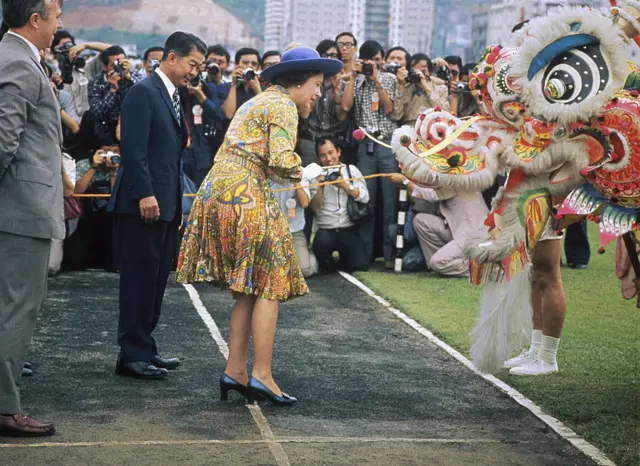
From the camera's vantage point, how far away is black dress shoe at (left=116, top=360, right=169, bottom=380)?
21.0ft

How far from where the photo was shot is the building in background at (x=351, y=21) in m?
14.1

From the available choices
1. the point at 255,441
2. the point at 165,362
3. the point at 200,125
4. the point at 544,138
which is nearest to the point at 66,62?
the point at 200,125

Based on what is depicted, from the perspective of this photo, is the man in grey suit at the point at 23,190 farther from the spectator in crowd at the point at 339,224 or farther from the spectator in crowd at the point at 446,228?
the spectator in crowd at the point at 446,228

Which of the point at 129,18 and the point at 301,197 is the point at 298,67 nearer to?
the point at 301,197

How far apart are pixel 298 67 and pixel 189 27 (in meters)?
7.31

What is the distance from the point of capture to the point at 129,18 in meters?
13.0

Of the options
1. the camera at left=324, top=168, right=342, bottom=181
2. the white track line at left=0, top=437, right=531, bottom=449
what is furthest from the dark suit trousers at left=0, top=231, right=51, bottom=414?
the camera at left=324, top=168, right=342, bottom=181

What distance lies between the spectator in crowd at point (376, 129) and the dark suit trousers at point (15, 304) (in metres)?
6.82

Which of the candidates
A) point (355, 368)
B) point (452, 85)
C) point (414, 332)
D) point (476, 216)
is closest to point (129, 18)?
point (452, 85)

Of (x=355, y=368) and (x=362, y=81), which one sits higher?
(x=362, y=81)

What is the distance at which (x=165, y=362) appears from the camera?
264 inches

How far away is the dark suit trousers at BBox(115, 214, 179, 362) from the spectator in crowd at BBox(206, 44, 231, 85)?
19.0 ft

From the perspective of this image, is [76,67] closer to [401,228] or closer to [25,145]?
[401,228]

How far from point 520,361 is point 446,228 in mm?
4428
